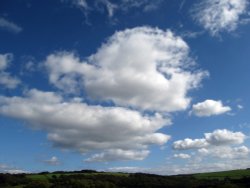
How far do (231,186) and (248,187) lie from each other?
24.4 m

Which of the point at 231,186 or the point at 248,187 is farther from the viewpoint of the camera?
the point at 248,187

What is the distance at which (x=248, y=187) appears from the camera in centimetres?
19325

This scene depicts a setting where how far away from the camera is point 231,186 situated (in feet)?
572
